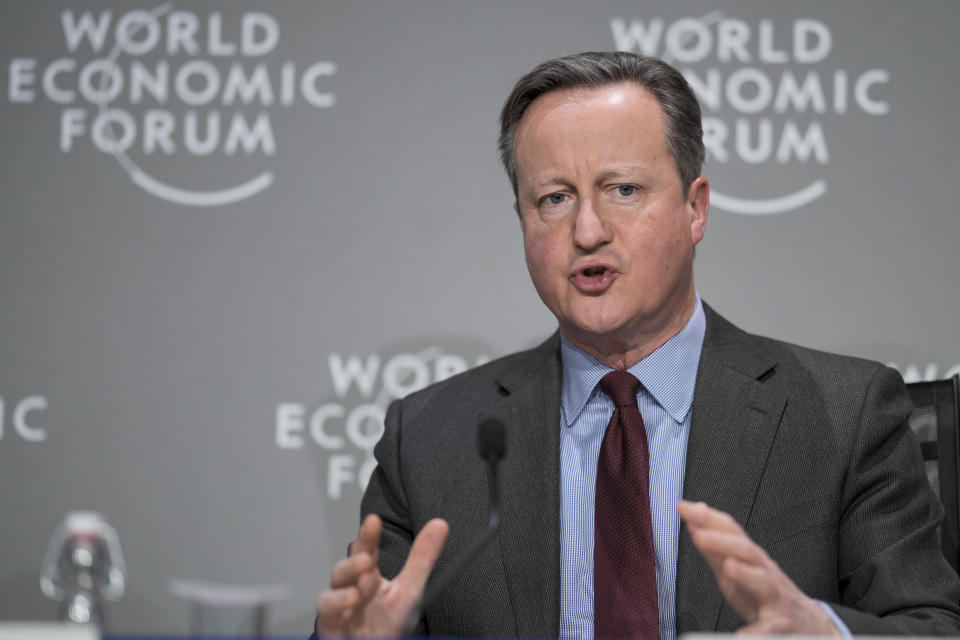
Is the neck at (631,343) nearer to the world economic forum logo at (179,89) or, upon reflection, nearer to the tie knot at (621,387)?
the tie knot at (621,387)

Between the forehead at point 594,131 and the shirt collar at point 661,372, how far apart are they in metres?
0.40

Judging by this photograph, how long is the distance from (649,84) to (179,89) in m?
1.47

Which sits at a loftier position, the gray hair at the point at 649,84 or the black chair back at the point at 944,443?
the gray hair at the point at 649,84

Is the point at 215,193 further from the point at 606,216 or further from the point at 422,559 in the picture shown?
the point at 422,559

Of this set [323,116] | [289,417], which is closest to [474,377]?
[289,417]

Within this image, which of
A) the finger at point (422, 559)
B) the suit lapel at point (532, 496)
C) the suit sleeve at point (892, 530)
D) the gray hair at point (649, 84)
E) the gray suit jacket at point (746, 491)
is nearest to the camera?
the finger at point (422, 559)

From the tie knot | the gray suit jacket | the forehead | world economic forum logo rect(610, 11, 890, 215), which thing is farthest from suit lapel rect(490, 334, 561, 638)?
world economic forum logo rect(610, 11, 890, 215)

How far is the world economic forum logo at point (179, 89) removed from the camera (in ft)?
10.3

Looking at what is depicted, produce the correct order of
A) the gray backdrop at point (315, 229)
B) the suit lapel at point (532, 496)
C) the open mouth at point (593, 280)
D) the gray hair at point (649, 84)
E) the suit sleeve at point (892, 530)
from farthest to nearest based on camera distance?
the gray backdrop at point (315, 229) → the gray hair at point (649, 84) → the open mouth at point (593, 280) → the suit lapel at point (532, 496) → the suit sleeve at point (892, 530)

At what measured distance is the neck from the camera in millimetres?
2357

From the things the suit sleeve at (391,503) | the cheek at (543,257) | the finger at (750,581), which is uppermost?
the cheek at (543,257)

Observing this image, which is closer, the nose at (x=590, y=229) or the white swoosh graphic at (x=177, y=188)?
the nose at (x=590, y=229)

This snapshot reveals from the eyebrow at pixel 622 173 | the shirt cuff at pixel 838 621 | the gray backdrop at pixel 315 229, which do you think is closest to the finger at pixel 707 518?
the shirt cuff at pixel 838 621

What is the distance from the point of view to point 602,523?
6.95ft
